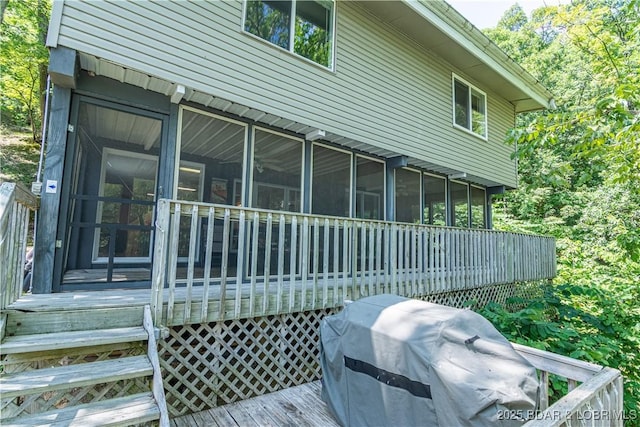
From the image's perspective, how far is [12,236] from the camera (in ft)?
8.68

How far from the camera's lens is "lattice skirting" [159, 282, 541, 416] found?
3.09 m

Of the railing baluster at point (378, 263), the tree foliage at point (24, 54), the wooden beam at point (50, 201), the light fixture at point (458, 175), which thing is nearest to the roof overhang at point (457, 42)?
the light fixture at point (458, 175)

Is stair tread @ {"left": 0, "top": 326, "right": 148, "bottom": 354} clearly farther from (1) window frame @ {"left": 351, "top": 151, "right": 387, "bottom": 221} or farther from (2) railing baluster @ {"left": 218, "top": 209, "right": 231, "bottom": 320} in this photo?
(1) window frame @ {"left": 351, "top": 151, "right": 387, "bottom": 221}

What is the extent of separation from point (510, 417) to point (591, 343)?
154 inches

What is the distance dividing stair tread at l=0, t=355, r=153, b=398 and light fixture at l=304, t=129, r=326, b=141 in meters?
3.96

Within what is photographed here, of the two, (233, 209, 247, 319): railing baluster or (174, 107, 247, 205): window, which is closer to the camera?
(233, 209, 247, 319): railing baluster

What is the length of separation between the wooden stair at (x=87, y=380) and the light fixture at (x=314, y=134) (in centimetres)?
375

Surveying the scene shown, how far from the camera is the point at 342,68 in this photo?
5.76 meters

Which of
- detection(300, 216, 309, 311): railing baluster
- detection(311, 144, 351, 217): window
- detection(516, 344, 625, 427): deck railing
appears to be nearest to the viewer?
detection(516, 344, 625, 427): deck railing

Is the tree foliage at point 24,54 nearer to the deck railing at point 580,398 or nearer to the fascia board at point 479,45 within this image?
the fascia board at point 479,45

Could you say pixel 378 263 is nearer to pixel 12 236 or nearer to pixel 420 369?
pixel 420 369

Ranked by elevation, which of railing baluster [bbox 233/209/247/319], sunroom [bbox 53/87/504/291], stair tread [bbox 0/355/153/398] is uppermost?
sunroom [bbox 53/87/504/291]

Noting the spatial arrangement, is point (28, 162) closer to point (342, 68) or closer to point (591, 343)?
point (342, 68)

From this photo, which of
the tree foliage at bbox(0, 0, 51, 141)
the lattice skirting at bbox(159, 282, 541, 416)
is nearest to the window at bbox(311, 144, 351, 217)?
the lattice skirting at bbox(159, 282, 541, 416)
